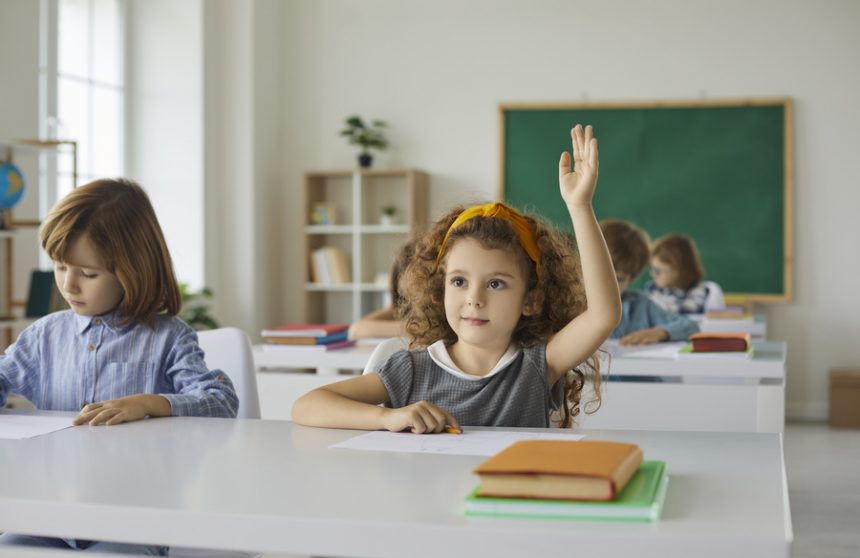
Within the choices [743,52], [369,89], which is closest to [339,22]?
[369,89]

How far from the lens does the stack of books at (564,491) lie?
883 mm

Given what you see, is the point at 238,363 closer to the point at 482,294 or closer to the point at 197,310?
the point at 482,294

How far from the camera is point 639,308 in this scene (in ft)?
11.3

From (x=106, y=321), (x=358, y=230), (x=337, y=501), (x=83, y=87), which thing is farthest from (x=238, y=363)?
(x=358, y=230)

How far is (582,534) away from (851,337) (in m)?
5.73

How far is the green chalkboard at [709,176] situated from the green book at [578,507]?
5246mm

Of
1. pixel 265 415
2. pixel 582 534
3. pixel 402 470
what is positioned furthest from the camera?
pixel 265 415

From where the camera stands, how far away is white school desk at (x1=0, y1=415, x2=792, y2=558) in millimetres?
852

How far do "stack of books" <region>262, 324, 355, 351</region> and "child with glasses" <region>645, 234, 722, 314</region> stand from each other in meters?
2.07

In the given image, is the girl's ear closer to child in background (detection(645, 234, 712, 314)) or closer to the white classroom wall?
child in background (detection(645, 234, 712, 314))

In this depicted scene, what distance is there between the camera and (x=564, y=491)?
35.5 inches

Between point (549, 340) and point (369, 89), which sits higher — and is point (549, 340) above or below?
below

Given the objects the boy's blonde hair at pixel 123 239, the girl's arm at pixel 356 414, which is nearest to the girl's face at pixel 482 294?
the girl's arm at pixel 356 414

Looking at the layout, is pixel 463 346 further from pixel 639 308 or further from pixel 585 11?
pixel 585 11
